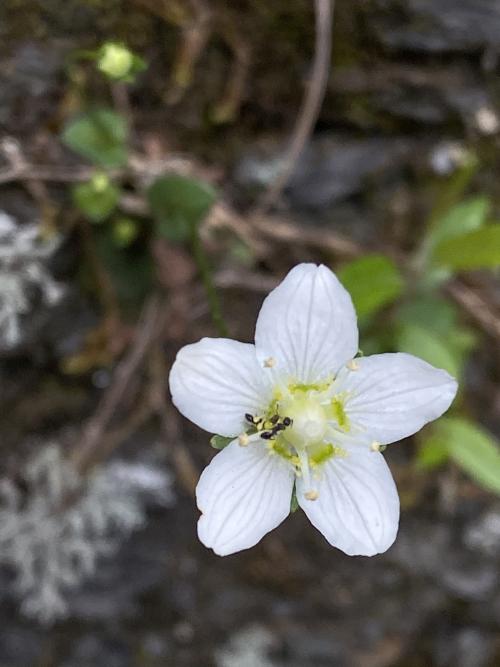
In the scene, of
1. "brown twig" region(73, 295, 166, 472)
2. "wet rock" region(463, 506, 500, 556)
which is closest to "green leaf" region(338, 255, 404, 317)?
"brown twig" region(73, 295, 166, 472)

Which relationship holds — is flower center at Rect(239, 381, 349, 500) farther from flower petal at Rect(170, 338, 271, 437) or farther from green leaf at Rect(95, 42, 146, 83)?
green leaf at Rect(95, 42, 146, 83)

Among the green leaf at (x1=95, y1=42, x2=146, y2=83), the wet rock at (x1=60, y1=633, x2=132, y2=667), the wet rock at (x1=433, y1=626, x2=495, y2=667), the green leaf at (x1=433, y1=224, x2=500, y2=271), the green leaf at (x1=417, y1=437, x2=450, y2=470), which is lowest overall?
the wet rock at (x1=433, y1=626, x2=495, y2=667)

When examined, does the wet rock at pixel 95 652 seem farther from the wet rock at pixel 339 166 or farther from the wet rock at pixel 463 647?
the wet rock at pixel 339 166

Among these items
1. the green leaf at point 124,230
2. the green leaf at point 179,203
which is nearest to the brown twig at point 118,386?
the green leaf at point 124,230

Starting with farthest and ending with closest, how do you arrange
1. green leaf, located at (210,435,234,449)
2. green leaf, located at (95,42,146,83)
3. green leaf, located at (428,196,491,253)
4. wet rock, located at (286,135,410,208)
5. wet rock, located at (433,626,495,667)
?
wet rock, located at (433,626,495,667) < wet rock, located at (286,135,410,208) < green leaf, located at (428,196,491,253) < green leaf, located at (95,42,146,83) < green leaf, located at (210,435,234,449)

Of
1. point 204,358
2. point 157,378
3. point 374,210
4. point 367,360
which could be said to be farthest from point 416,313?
point 204,358

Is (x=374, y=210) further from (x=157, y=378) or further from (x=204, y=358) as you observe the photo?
(x=204, y=358)
